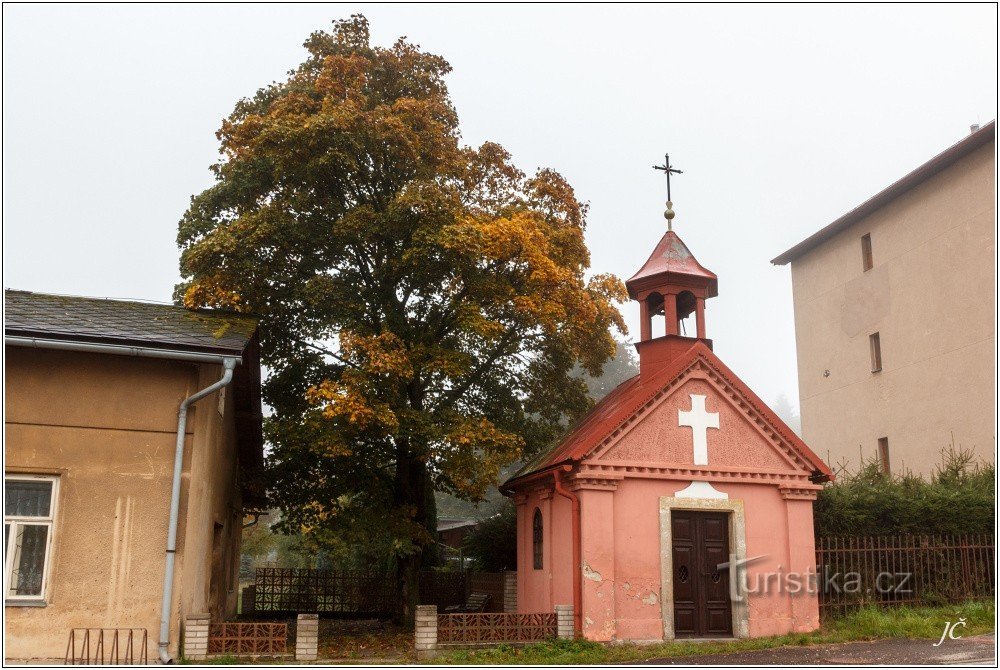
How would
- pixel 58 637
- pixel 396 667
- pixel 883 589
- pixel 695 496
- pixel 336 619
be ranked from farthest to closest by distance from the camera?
1. pixel 336 619
2. pixel 883 589
3. pixel 695 496
4. pixel 396 667
5. pixel 58 637

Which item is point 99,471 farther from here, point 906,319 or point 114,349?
point 906,319

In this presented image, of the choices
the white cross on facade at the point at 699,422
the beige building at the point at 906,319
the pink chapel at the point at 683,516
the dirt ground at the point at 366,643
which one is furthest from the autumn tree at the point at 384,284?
the beige building at the point at 906,319

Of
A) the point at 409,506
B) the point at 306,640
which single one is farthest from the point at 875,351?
the point at 306,640

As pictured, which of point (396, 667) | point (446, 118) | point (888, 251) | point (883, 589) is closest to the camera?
point (396, 667)

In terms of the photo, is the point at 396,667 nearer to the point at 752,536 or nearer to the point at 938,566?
the point at 752,536

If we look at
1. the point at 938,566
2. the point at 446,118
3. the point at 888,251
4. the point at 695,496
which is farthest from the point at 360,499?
the point at 888,251

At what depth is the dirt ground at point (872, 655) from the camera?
42.2 ft

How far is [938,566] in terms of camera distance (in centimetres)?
1773

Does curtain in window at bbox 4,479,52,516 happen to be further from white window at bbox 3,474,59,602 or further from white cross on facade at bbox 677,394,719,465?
white cross on facade at bbox 677,394,719,465

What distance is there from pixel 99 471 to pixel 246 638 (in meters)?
3.19

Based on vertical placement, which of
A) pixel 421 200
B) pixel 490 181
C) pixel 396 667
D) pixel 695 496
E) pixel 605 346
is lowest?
pixel 396 667

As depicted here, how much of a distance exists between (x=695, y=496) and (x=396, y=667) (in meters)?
6.18

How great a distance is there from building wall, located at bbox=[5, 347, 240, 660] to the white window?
13 cm

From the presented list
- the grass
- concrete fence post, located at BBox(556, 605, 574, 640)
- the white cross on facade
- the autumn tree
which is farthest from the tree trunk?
the white cross on facade
